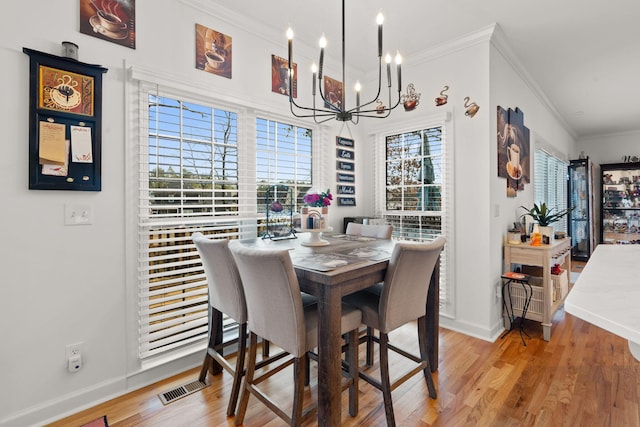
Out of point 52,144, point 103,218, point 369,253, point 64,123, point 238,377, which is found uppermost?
point 64,123

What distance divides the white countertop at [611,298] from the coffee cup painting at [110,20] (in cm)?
259

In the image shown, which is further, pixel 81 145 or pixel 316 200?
pixel 316 200

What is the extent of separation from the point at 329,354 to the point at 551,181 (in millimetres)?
5422

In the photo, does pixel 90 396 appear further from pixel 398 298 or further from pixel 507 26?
pixel 507 26

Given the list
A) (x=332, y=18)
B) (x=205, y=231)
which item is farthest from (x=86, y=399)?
(x=332, y=18)

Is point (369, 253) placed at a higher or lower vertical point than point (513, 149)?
lower

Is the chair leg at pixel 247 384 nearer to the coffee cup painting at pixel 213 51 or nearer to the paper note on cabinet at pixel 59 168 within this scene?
the paper note on cabinet at pixel 59 168

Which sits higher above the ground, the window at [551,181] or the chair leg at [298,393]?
the window at [551,181]

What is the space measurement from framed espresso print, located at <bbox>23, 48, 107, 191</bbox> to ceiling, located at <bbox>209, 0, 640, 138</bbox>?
1206 millimetres

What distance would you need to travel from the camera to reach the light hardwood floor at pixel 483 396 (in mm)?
1817

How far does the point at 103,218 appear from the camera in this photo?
6.48ft

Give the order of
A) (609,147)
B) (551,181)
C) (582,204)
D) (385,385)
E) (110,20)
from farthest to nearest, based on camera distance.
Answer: (609,147) → (582,204) → (551,181) → (110,20) → (385,385)

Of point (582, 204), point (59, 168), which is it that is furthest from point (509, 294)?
point (582, 204)

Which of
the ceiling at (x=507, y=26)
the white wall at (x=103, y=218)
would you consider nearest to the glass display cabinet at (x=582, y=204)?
the ceiling at (x=507, y=26)
